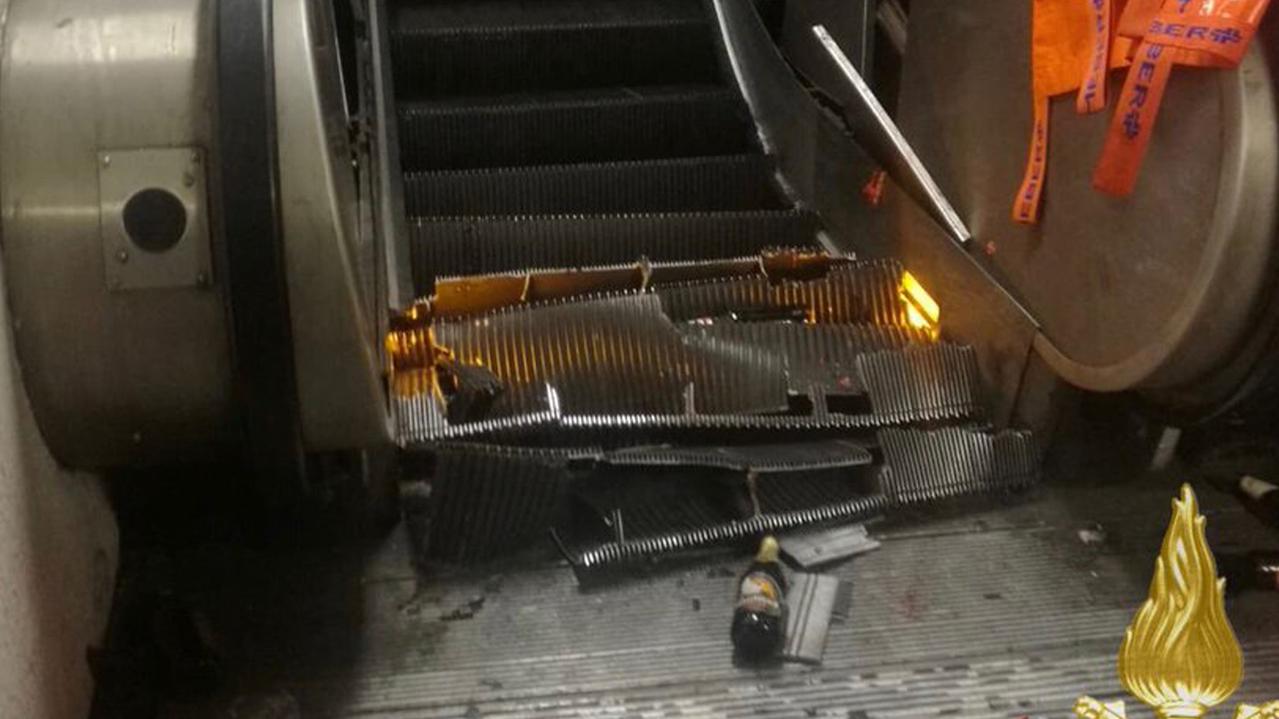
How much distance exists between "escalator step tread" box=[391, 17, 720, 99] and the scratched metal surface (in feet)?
5.77

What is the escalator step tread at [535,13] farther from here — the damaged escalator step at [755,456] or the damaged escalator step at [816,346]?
the damaged escalator step at [755,456]

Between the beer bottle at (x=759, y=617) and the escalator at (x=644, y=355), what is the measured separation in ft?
0.47

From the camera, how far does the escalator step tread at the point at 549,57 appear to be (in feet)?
11.0

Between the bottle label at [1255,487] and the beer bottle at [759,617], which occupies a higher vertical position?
the bottle label at [1255,487]

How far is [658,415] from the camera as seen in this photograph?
2.24 m

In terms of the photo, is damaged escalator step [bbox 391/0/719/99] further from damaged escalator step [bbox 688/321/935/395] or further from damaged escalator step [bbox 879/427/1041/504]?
damaged escalator step [bbox 879/427/1041/504]

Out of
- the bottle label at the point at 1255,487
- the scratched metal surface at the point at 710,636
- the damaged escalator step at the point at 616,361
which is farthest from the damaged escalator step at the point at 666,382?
the bottle label at the point at 1255,487

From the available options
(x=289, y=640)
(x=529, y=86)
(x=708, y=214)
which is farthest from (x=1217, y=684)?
(x=529, y=86)

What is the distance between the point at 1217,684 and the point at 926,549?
3.16 ft

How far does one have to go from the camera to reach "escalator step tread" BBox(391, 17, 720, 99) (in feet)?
11.0

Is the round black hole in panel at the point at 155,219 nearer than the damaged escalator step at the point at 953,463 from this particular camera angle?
Yes

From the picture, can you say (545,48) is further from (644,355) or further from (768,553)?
(768,553)

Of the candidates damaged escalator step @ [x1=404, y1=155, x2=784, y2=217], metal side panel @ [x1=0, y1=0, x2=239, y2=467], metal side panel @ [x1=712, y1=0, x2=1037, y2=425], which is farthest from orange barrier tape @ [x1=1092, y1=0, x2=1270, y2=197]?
metal side panel @ [x1=0, y1=0, x2=239, y2=467]

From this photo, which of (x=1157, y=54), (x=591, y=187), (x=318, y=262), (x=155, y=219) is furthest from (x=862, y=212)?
(x=155, y=219)
